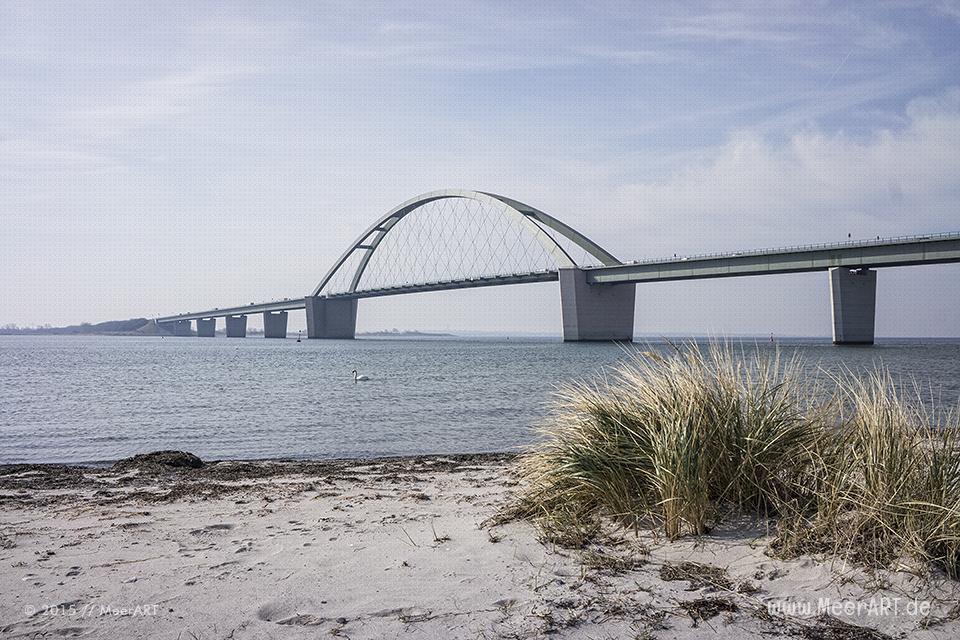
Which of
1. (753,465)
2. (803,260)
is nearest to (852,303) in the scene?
(803,260)

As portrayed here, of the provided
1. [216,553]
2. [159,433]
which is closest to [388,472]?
[216,553]

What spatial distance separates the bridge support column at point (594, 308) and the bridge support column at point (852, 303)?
73.9ft

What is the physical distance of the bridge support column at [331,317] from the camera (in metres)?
120

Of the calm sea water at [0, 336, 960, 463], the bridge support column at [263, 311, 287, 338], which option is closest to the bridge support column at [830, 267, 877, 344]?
the calm sea water at [0, 336, 960, 463]

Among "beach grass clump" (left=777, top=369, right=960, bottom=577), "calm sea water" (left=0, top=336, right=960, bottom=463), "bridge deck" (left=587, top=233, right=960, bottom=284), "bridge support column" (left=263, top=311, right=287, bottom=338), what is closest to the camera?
"beach grass clump" (left=777, top=369, right=960, bottom=577)

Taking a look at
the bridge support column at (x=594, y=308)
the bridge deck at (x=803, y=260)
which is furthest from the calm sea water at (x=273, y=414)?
the bridge support column at (x=594, y=308)

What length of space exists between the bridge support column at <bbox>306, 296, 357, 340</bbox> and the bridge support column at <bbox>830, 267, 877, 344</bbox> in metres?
76.9

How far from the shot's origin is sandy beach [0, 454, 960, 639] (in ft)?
12.6

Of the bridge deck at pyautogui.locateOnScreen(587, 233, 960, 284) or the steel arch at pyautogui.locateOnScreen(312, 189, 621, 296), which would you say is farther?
the steel arch at pyautogui.locateOnScreen(312, 189, 621, 296)

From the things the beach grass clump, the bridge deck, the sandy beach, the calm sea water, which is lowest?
the calm sea water

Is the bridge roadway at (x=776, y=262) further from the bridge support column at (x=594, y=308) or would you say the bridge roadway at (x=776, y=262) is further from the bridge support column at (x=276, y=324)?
the bridge support column at (x=276, y=324)

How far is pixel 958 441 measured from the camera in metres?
5.34

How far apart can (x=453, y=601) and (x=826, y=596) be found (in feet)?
7.04

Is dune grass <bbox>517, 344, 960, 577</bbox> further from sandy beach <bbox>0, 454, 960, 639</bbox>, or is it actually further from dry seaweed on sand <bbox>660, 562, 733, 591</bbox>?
dry seaweed on sand <bbox>660, 562, 733, 591</bbox>
